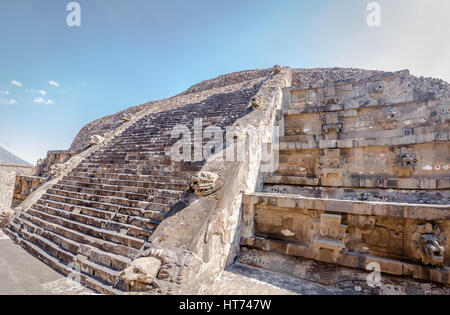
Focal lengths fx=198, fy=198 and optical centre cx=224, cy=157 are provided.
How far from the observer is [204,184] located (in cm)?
421

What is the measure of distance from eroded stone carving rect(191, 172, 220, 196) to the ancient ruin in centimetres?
2

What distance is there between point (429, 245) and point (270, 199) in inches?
101

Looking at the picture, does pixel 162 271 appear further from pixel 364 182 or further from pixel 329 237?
pixel 364 182

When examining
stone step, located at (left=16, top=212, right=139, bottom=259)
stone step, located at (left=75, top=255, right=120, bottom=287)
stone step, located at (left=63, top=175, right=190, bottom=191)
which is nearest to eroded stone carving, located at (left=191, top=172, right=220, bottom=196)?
stone step, located at (left=63, top=175, right=190, bottom=191)

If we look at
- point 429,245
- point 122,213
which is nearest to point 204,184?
point 122,213

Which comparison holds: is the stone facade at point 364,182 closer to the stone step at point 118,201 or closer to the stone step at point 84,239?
the stone step at point 118,201

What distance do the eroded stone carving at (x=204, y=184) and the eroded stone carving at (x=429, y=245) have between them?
3.54 m

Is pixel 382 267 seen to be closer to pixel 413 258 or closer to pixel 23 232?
pixel 413 258

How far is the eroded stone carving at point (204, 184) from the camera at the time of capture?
421 cm

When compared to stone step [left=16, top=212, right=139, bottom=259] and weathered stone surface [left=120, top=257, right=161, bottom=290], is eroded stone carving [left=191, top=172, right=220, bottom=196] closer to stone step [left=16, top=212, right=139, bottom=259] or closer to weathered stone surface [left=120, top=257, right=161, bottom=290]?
weathered stone surface [left=120, top=257, right=161, bottom=290]

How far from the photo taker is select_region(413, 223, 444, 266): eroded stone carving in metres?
3.05

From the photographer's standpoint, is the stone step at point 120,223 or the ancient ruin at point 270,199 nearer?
the ancient ruin at point 270,199

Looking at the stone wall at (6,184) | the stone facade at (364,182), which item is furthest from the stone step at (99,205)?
the stone wall at (6,184)

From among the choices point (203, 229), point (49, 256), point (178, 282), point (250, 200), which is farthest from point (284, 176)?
point (49, 256)
